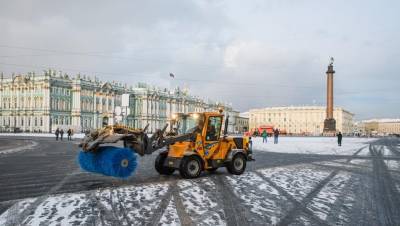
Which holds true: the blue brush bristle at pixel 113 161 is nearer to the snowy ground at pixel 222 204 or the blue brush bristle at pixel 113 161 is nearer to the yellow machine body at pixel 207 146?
the snowy ground at pixel 222 204

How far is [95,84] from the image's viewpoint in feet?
322

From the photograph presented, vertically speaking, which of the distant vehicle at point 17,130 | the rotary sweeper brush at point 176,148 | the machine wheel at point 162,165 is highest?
the rotary sweeper brush at point 176,148

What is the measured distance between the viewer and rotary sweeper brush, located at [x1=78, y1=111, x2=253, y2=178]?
11.0 meters

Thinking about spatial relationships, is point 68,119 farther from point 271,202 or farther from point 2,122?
point 271,202

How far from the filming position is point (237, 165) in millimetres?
14422

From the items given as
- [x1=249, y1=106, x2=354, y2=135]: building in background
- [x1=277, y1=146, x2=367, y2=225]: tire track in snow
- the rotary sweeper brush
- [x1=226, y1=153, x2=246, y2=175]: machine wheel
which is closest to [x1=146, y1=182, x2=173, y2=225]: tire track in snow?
the rotary sweeper brush

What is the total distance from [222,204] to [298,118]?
16511 cm

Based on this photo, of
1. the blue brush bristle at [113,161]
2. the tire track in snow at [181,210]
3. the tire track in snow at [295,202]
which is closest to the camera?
the tire track in snow at [181,210]

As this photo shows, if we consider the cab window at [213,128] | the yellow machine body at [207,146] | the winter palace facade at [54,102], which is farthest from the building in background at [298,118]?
the cab window at [213,128]

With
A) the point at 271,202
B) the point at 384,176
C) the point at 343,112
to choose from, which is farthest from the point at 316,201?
the point at 343,112

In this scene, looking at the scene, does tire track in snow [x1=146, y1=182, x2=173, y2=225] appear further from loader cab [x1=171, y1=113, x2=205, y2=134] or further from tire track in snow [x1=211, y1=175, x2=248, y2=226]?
loader cab [x1=171, y1=113, x2=205, y2=134]

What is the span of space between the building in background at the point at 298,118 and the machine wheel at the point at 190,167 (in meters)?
151

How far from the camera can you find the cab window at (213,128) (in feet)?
43.5

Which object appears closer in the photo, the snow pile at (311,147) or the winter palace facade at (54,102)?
the snow pile at (311,147)
